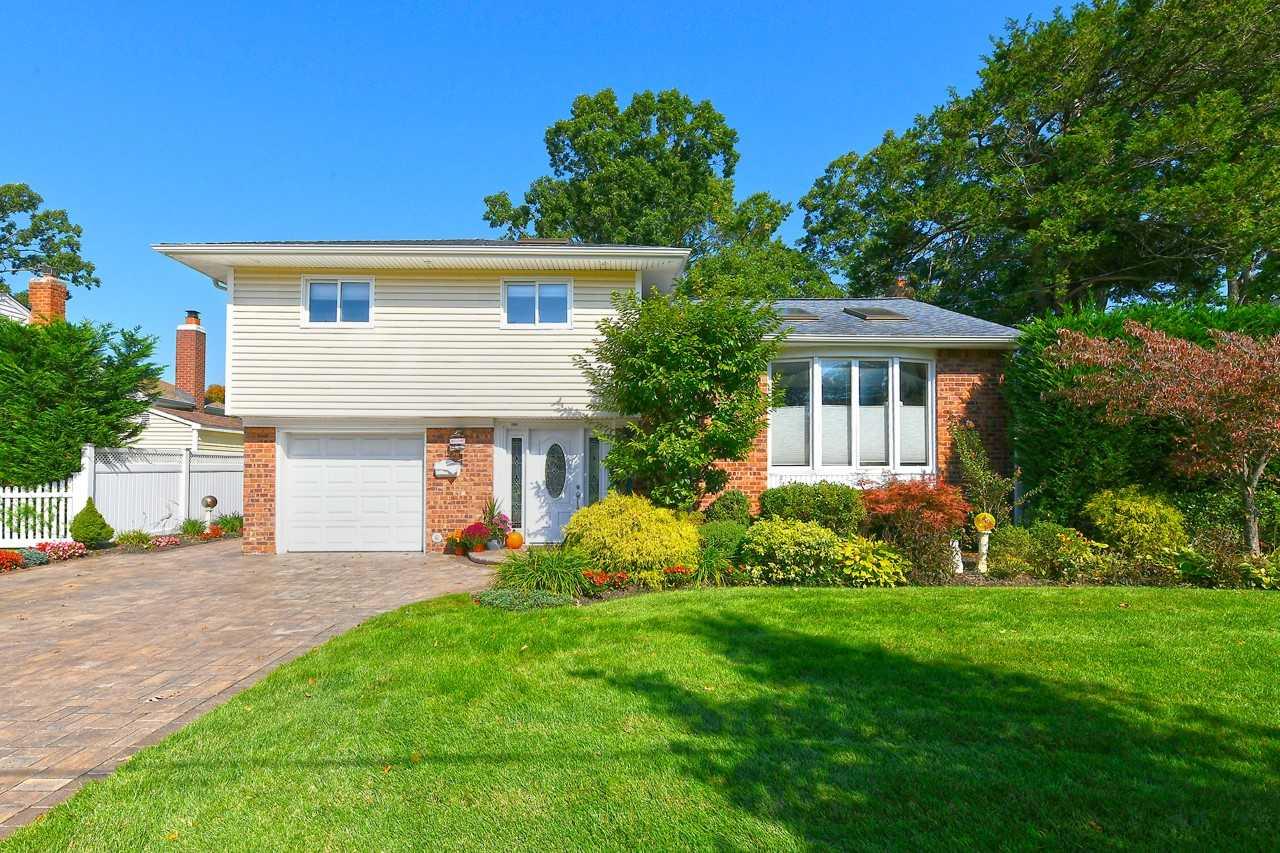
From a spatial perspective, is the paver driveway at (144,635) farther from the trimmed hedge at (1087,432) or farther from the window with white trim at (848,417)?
the trimmed hedge at (1087,432)

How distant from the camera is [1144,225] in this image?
18.0 m

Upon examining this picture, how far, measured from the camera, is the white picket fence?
11.5 meters

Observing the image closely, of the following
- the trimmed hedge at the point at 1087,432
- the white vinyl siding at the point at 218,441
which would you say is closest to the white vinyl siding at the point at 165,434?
the white vinyl siding at the point at 218,441

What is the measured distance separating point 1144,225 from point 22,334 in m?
27.0

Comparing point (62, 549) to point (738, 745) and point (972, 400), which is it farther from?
point (972, 400)

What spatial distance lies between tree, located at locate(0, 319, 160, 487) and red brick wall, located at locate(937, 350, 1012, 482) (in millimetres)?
15518

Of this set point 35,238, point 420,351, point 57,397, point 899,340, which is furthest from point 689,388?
point 35,238

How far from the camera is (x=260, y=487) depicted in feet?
37.0

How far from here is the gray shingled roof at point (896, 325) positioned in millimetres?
10797


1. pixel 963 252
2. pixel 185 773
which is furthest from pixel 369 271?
pixel 963 252

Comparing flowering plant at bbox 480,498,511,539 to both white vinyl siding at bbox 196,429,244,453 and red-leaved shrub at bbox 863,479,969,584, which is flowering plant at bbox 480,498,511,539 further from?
white vinyl siding at bbox 196,429,244,453

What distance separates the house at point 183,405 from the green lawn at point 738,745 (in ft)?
40.7

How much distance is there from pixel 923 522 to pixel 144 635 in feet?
29.3

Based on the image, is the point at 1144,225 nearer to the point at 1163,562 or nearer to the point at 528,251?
the point at 1163,562
